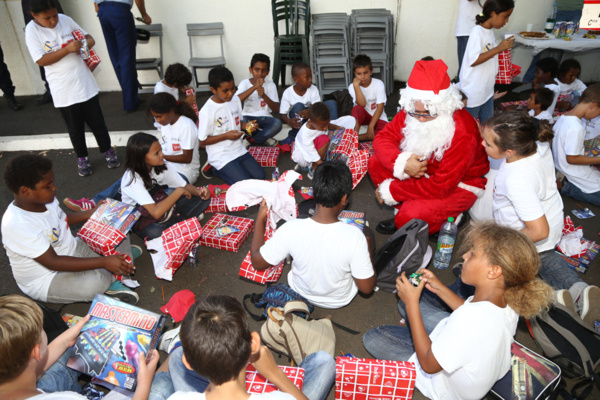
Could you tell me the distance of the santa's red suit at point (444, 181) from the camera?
3887mm

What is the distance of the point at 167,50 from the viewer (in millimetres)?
8000

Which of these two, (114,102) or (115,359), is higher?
(114,102)

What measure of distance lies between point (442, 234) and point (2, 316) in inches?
135

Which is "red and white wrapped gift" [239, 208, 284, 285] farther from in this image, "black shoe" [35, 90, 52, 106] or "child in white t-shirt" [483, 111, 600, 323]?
"black shoe" [35, 90, 52, 106]

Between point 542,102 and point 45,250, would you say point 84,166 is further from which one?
point 542,102

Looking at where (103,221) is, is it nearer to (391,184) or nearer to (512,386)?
(391,184)

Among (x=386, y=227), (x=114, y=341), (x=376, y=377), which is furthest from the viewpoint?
(x=386, y=227)

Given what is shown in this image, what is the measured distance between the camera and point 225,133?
511 cm

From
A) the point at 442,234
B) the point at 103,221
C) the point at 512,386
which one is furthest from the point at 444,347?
the point at 103,221

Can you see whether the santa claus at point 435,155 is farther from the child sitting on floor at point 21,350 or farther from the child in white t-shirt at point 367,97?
the child sitting on floor at point 21,350

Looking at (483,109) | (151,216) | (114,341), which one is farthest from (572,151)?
(114,341)

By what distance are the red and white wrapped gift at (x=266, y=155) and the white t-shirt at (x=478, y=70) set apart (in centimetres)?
268

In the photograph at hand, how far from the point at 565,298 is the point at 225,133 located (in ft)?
12.8

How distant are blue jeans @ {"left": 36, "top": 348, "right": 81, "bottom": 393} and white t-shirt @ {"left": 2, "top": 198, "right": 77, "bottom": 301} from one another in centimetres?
89
